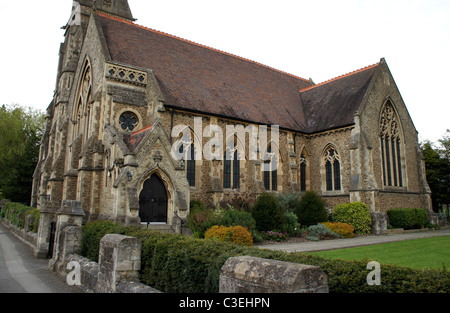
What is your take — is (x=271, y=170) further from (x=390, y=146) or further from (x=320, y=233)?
(x=390, y=146)

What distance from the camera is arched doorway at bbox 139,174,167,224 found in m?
15.1

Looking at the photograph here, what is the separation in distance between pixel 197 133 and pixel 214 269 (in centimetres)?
1449

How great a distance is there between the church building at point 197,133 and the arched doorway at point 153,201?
5 centimetres

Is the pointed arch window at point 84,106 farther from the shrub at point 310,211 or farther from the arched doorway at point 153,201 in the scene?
the shrub at point 310,211

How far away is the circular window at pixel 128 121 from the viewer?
1805 centimetres

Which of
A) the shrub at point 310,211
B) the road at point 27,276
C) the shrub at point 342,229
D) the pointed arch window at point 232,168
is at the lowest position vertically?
the road at point 27,276

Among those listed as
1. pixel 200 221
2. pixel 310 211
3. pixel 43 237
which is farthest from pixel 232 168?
pixel 43 237

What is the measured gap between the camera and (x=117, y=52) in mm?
19594

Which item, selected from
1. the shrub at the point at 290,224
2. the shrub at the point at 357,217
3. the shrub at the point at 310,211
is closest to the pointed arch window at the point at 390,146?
the shrub at the point at 357,217

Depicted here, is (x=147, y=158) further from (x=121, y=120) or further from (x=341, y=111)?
(x=341, y=111)

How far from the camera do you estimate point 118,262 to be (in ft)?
22.4
